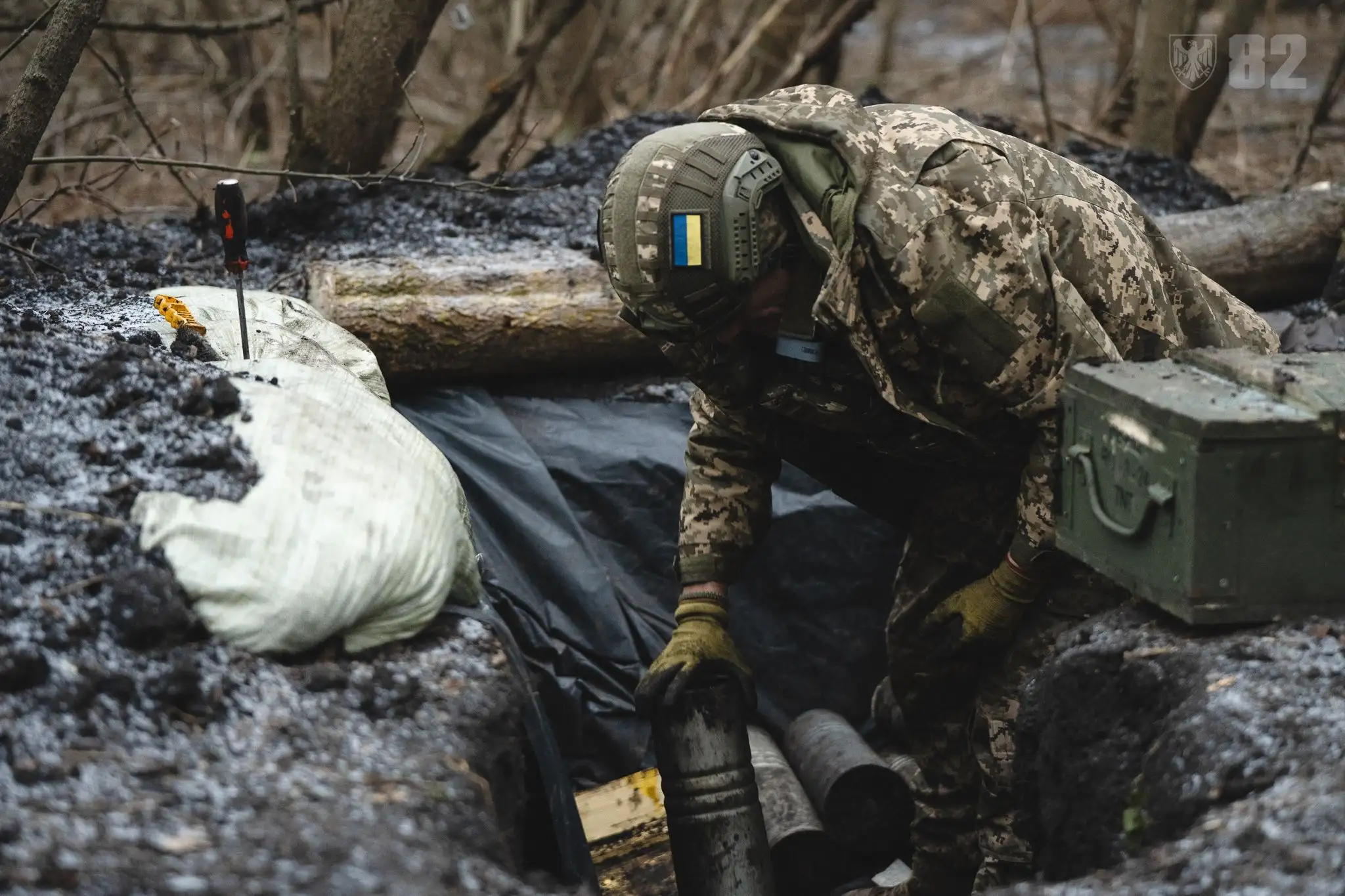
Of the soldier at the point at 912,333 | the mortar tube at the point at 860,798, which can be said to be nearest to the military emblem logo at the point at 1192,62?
the soldier at the point at 912,333

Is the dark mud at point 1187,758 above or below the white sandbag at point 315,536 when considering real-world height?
below

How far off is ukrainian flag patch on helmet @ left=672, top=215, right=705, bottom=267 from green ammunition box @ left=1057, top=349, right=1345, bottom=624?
0.77m

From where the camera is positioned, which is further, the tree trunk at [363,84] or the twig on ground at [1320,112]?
→ the twig on ground at [1320,112]

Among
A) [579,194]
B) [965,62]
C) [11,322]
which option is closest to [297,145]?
[579,194]

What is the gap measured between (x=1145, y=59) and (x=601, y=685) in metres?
4.43

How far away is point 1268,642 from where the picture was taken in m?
2.31

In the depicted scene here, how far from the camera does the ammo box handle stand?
2.29 meters

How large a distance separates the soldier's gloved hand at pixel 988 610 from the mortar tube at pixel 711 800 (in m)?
0.56

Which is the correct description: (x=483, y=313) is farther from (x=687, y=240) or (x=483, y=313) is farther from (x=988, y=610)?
(x=988, y=610)

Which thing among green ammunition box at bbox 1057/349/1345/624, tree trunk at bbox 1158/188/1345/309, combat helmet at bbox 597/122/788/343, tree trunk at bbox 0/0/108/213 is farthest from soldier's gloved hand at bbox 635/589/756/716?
tree trunk at bbox 1158/188/1345/309

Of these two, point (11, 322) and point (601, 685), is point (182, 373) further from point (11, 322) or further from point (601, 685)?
point (601, 685)

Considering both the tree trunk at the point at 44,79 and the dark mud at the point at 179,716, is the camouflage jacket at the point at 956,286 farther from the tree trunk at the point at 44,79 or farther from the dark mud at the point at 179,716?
the tree trunk at the point at 44,79

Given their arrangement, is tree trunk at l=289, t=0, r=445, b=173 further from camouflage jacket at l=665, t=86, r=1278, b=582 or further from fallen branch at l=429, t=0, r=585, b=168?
camouflage jacket at l=665, t=86, r=1278, b=582

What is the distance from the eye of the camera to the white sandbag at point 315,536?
2170 millimetres
